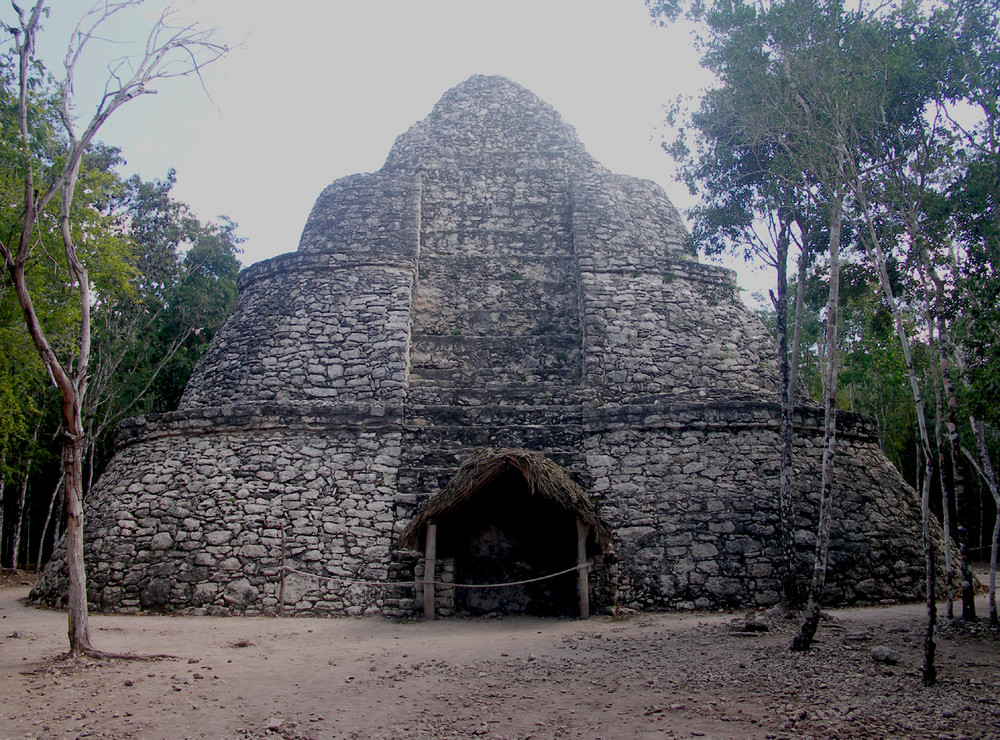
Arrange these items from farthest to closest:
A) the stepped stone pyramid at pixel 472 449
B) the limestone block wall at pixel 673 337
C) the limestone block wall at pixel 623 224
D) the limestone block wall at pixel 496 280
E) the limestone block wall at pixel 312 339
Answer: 1. the limestone block wall at pixel 623 224
2. the limestone block wall at pixel 496 280
3. the limestone block wall at pixel 673 337
4. the limestone block wall at pixel 312 339
5. the stepped stone pyramid at pixel 472 449

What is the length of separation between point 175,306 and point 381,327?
10781 mm

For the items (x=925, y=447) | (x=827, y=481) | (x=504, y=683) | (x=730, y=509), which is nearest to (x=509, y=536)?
(x=730, y=509)

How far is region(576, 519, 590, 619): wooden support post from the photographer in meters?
8.13

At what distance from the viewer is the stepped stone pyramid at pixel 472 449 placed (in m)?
8.77

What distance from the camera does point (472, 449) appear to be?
992cm

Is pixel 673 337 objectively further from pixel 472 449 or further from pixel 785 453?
pixel 472 449

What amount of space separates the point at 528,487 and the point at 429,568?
4.98ft

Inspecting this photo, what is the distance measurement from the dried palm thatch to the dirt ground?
1.09m

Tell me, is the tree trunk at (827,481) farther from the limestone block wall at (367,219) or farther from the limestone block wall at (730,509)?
the limestone block wall at (367,219)

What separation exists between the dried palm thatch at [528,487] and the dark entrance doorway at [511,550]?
1.22ft

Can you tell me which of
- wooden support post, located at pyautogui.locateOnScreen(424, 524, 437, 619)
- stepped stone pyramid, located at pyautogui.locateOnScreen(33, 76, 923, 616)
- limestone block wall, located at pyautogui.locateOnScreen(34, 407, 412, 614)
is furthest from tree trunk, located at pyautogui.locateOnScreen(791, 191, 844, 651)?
limestone block wall, located at pyautogui.locateOnScreen(34, 407, 412, 614)

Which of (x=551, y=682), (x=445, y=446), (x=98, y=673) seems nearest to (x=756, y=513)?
(x=445, y=446)

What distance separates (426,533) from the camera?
8336mm

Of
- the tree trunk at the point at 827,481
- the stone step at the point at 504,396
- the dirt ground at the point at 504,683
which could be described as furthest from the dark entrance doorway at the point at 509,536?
the tree trunk at the point at 827,481
